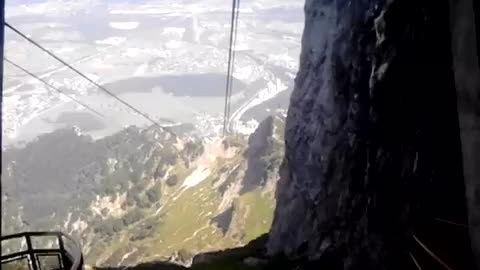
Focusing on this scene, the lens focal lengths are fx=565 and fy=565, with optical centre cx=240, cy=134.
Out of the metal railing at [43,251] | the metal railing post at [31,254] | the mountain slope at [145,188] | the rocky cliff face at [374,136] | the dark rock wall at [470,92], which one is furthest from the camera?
the mountain slope at [145,188]

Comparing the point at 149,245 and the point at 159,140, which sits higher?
the point at 159,140

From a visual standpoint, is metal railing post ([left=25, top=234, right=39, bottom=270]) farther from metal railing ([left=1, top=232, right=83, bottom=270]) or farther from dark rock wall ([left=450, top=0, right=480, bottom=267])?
Answer: dark rock wall ([left=450, top=0, right=480, bottom=267])

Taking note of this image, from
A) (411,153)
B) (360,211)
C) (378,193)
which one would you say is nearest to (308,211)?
(360,211)

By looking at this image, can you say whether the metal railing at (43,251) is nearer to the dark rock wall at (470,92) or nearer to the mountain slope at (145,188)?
the dark rock wall at (470,92)

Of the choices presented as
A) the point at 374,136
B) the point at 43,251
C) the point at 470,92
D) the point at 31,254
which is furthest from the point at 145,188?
the point at 470,92

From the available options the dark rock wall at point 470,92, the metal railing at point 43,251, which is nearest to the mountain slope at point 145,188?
the metal railing at point 43,251

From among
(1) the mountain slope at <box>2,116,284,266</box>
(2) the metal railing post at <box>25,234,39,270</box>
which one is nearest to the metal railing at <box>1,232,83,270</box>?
(2) the metal railing post at <box>25,234,39,270</box>

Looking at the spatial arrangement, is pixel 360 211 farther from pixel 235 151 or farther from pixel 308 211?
pixel 235 151
